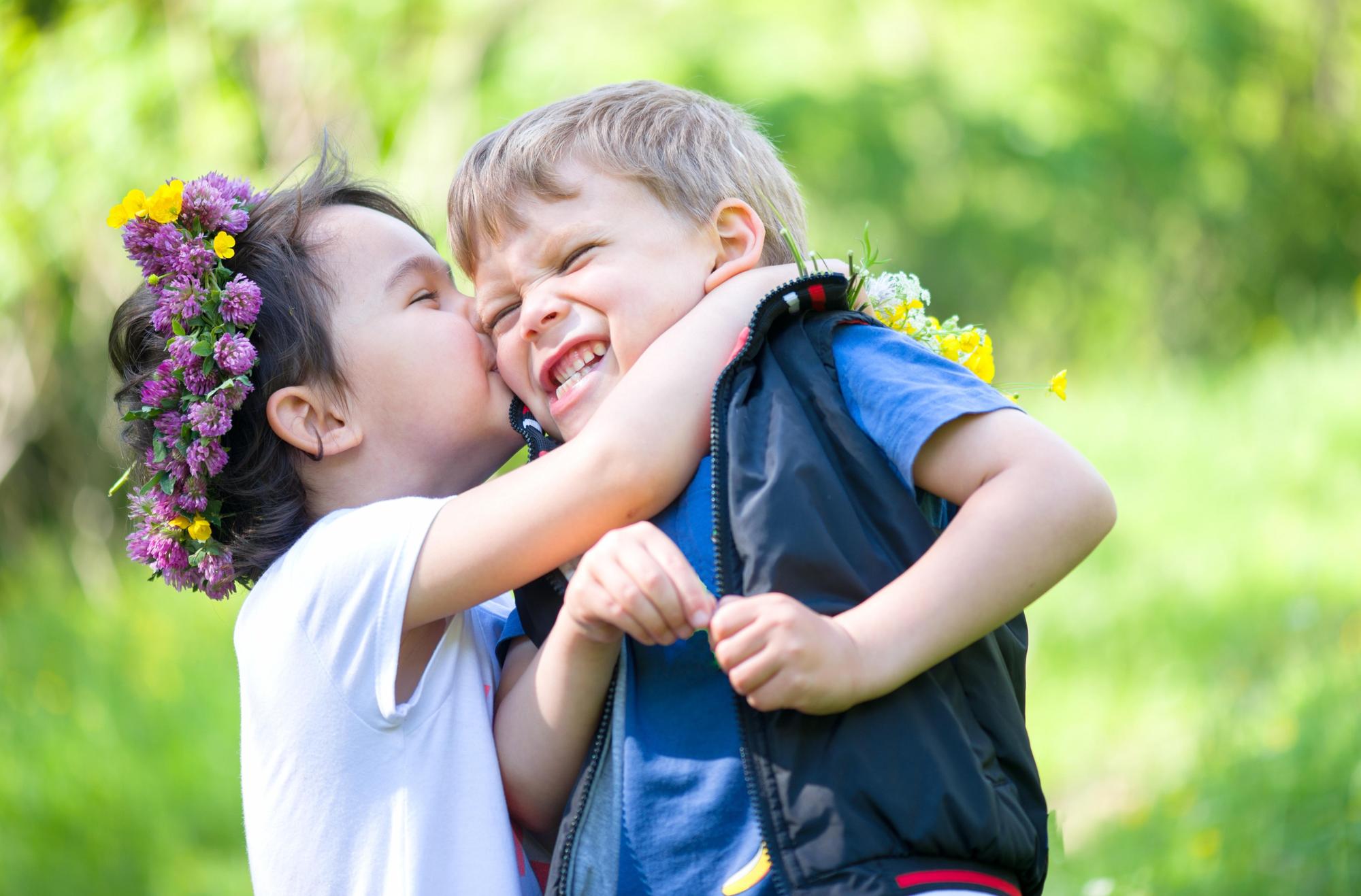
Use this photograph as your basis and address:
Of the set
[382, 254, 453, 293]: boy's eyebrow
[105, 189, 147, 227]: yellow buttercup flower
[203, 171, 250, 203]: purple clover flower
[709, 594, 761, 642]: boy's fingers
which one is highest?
[203, 171, 250, 203]: purple clover flower

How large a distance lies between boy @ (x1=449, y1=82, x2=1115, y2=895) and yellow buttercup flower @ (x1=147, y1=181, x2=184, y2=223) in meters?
0.51

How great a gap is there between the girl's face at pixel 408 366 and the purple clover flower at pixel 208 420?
0.62 feet

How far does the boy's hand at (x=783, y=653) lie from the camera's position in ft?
4.47

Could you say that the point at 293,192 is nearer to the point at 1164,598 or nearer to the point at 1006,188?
the point at 1164,598

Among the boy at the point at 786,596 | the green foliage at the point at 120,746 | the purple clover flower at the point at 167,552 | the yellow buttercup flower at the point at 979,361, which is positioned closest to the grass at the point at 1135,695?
the green foliage at the point at 120,746

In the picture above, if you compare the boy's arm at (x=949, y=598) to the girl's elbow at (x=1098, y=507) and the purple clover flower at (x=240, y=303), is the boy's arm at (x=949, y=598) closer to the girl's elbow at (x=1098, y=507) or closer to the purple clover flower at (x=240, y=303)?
the girl's elbow at (x=1098, y=507)

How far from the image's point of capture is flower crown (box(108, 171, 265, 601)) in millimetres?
1915

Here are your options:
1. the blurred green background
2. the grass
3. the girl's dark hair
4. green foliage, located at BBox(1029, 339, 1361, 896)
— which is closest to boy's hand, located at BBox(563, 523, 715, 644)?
the girl's dark hair

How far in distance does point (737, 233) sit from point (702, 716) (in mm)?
738

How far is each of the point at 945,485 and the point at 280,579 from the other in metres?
0.98

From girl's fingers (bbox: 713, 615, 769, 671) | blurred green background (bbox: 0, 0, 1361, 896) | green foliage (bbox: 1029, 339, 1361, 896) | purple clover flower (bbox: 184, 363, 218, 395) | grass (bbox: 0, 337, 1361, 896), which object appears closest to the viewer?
girl's fingers (bbox: 713, 615, 769, 671)

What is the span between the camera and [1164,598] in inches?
215

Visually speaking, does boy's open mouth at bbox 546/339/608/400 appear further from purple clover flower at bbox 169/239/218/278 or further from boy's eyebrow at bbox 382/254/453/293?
purple clover flower at bbox 169/239/218/278

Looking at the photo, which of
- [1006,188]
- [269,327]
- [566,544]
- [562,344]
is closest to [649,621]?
[566,544]
